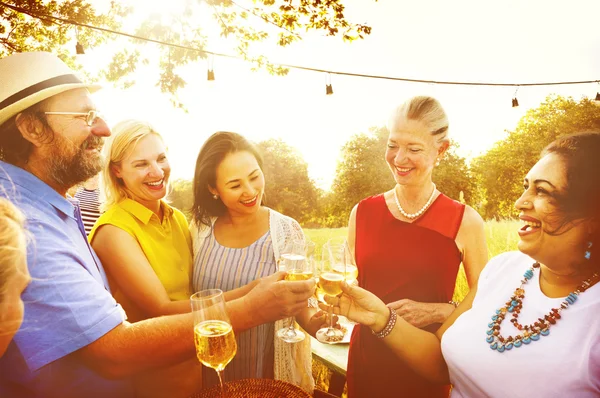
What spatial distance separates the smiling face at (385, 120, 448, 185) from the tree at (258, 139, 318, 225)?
2958 cm

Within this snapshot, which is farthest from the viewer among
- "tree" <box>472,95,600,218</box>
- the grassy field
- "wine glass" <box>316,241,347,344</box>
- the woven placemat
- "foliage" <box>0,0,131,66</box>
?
"tree" <box>472,95,600,218</box>

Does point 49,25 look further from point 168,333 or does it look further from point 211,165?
point 168,333

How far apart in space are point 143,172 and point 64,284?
3.57 feet

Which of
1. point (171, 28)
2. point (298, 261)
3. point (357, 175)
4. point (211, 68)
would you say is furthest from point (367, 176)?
point (298, 261)

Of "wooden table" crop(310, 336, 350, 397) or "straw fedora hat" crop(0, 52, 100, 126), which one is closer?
"straw fedora hat" crop(0, 52, 100, 126)

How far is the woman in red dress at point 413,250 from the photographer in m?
2.24

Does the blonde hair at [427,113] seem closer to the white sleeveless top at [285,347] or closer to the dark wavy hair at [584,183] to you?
the dark wavy hair at [584,183]

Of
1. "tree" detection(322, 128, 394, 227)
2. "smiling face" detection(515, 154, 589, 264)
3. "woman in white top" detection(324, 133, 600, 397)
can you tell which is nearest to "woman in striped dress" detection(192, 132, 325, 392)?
"woman in white top" detection(324, 133, 600, 397)

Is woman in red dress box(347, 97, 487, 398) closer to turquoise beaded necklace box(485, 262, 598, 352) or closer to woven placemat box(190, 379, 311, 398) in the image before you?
turquoise beaded necklace box(485, 262, 598, 352)

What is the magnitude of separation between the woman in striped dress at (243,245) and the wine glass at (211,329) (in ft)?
2.95

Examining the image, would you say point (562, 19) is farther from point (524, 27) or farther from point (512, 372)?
point (512, 372)

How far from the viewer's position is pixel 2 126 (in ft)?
5.92

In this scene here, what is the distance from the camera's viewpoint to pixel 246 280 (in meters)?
2.39

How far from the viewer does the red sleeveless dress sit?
2.28 metres
